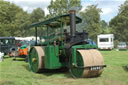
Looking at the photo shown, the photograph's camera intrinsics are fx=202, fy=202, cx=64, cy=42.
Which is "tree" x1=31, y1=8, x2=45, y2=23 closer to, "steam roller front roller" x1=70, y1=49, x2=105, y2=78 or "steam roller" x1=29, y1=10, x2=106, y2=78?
"steam roller" x1=29, y1=10, x2=106, y2=78

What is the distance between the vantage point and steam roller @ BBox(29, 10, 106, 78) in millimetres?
6985

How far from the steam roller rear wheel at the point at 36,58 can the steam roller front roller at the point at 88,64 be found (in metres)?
1.93

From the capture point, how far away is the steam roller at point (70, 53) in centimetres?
698

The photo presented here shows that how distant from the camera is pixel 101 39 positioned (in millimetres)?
30891

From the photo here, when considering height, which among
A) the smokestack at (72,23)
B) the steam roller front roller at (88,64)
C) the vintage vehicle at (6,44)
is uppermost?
the smokestack at (72,23)

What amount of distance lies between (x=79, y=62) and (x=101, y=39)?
2419cm

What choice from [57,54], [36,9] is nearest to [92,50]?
[57,54]

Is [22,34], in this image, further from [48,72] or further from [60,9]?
[48,72]

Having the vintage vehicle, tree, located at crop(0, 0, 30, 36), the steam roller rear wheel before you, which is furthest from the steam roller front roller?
tree, located at crop(0, 0, 30, 36)

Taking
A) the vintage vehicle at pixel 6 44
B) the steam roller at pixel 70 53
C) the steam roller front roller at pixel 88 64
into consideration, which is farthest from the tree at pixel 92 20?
the steam roller front roller at pixel 88 64

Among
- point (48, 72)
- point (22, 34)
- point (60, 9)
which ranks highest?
point (60, 9)

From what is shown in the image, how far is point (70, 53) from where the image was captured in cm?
766

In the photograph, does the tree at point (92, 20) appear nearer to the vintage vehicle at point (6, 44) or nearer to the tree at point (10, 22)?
the tree at point (10, 22)

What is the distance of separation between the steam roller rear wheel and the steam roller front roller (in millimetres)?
1929
